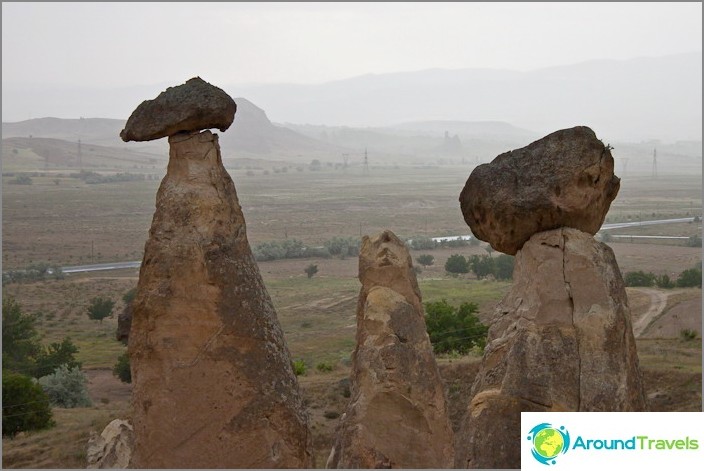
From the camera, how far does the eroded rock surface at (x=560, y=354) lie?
309 inches

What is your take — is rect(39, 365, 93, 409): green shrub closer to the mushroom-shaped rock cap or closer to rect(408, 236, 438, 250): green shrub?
the mushroom-shaped rock cap

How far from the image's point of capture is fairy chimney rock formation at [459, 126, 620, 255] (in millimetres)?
8461

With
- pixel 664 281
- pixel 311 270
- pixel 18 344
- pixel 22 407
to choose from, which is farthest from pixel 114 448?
pixel 311 270

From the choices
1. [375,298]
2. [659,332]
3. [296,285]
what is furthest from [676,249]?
[375,298]

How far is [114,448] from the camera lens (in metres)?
14.6

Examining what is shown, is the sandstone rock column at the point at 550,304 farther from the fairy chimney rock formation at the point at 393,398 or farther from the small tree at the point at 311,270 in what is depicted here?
the small tree at the point at 311,270

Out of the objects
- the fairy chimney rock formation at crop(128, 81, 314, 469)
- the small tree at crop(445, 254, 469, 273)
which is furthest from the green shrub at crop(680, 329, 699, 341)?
the small tree at crop(445, 254, 469, 273)

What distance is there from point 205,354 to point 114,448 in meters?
5.34

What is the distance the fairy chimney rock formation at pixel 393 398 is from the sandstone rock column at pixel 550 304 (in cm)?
386

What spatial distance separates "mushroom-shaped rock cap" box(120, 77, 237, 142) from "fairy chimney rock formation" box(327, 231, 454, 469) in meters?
3.93

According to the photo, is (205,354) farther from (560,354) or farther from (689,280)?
(689,280)

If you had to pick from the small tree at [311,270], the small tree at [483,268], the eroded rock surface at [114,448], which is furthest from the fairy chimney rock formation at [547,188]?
the small tree at [311,270]

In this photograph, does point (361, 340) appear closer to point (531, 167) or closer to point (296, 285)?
point (531, 167)

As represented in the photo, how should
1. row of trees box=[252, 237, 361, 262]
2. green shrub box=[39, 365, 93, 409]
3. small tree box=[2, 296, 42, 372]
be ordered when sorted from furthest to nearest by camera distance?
row of trees box=[252, 237, 361, 262], small tree box=[2, 296, 42, 372], green shrub box=[39, 365, 93, 409]
